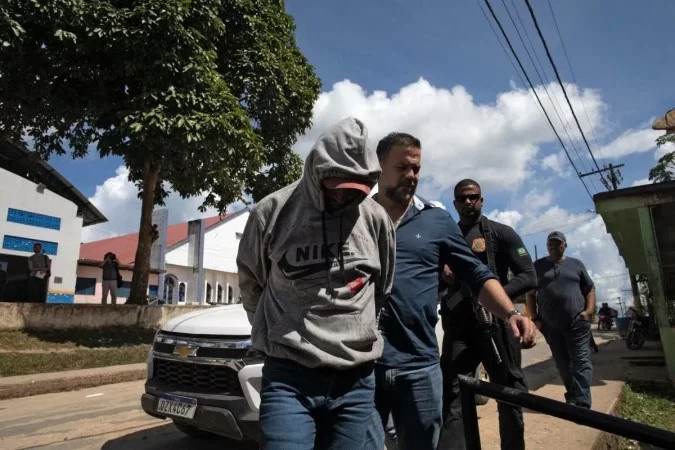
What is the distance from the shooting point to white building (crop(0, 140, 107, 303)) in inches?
Answer: 544

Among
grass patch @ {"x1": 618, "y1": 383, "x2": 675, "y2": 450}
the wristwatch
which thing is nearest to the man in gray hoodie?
the wristwatch

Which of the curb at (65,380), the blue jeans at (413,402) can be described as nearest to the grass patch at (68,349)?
the curb at (65,380)

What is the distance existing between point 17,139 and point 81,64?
3.60 meters

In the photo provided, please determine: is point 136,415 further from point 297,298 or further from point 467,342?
point 297,298

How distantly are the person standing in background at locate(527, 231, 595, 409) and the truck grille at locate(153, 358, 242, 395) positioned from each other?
312 centimetres

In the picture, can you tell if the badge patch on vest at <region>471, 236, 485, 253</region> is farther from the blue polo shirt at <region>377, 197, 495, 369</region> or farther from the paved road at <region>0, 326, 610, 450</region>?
the paved road at <region>0, 326, 610, 450</region>

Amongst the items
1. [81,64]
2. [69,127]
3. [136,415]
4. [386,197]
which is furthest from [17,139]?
[386,197]

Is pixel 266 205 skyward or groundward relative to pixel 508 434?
skyward

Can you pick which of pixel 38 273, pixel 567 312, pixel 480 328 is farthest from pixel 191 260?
pixel 480 328

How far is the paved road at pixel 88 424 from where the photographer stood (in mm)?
4207

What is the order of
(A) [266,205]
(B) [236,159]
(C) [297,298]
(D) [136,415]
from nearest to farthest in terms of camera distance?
(C) [297,298] → (A) [266,205] → (D) [136,415] → (B) [236,159]

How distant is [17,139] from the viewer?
1209cm

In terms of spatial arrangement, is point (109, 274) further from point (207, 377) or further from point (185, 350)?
point (207, 377)

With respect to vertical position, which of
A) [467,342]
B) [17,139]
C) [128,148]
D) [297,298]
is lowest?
[467,342]
